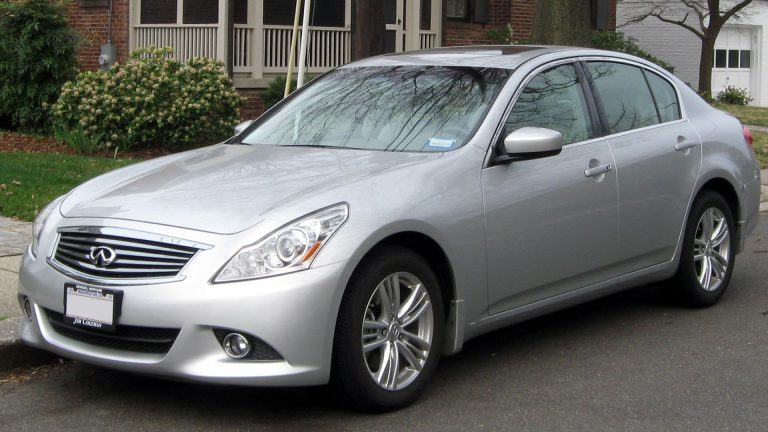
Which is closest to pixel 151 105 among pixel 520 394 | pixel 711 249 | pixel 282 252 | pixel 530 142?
pixel 711 249

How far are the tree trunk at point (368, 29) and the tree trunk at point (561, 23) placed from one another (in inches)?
92.7

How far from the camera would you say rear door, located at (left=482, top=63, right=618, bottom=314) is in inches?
209

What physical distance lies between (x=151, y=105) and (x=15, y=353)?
822 centimetres

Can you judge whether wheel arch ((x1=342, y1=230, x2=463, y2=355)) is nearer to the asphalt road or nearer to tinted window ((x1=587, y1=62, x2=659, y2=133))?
the asphalt road

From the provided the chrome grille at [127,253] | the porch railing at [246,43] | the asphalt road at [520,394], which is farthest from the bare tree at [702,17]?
the chrome grille at [127,253]

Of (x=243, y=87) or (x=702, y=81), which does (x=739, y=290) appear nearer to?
(x=243, y=87)

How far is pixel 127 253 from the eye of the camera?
460 cm

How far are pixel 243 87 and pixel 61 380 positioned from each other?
12.0m

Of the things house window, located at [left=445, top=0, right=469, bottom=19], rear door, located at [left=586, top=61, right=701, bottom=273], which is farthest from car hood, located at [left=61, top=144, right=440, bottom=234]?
house window, located at [left=445, top=0, right=469, bottom=19]

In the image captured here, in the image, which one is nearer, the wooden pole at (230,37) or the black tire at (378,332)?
the black tire at (378,332)

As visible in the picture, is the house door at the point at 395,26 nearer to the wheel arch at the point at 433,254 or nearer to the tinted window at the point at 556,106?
the tinted window at the point at 556,106

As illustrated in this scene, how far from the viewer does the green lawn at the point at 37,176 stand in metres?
9.38

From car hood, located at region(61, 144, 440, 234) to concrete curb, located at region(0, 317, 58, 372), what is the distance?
32.2 inches

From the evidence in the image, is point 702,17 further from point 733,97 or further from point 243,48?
point 243,48
